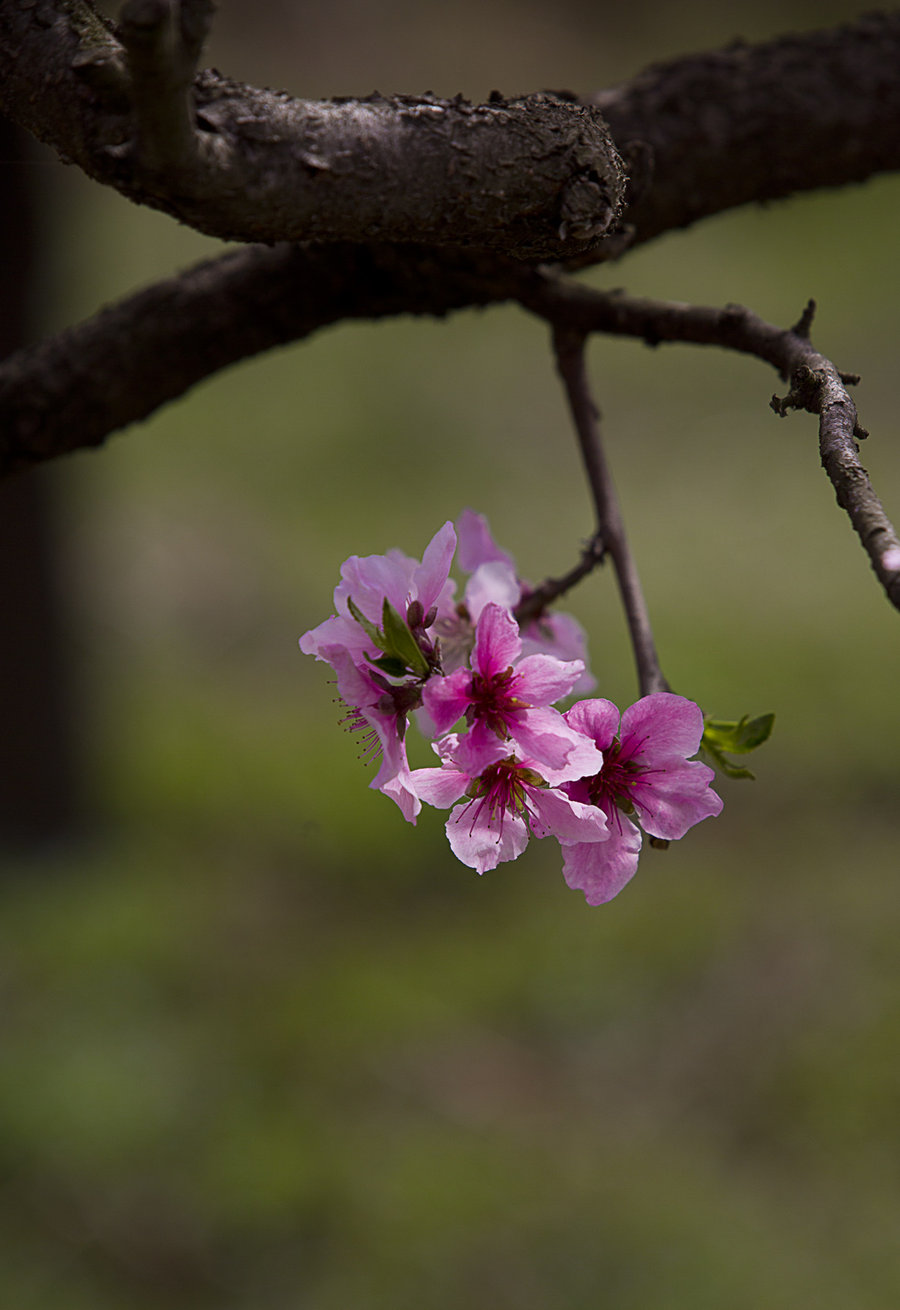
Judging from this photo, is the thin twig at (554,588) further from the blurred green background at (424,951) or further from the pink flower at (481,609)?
the blurred green background at (424,951)

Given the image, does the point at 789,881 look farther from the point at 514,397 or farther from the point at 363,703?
the point at 514,397

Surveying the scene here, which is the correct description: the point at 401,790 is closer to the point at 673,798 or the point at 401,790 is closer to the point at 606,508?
the point at 673,798

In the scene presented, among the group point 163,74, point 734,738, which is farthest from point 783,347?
point 163,74

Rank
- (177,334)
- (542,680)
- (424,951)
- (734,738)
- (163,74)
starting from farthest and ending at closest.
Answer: (424,951), (177,334), (734,738), (542,680), (163,74)

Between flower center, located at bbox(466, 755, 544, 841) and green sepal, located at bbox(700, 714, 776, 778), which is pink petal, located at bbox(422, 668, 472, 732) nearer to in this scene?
flower center, located at bbox(466, 755, 544, 841)

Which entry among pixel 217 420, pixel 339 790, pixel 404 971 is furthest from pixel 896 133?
pixel 217 420

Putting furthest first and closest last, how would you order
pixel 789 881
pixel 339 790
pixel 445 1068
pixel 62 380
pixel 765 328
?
1. pixel 339 790
2. pixel 789 881
3. pixel 445 1068
4. pixel 62 380
5. pixel 765 328

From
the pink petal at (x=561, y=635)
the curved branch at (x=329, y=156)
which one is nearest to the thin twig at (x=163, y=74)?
the curved branch at (x=329, y=156)
